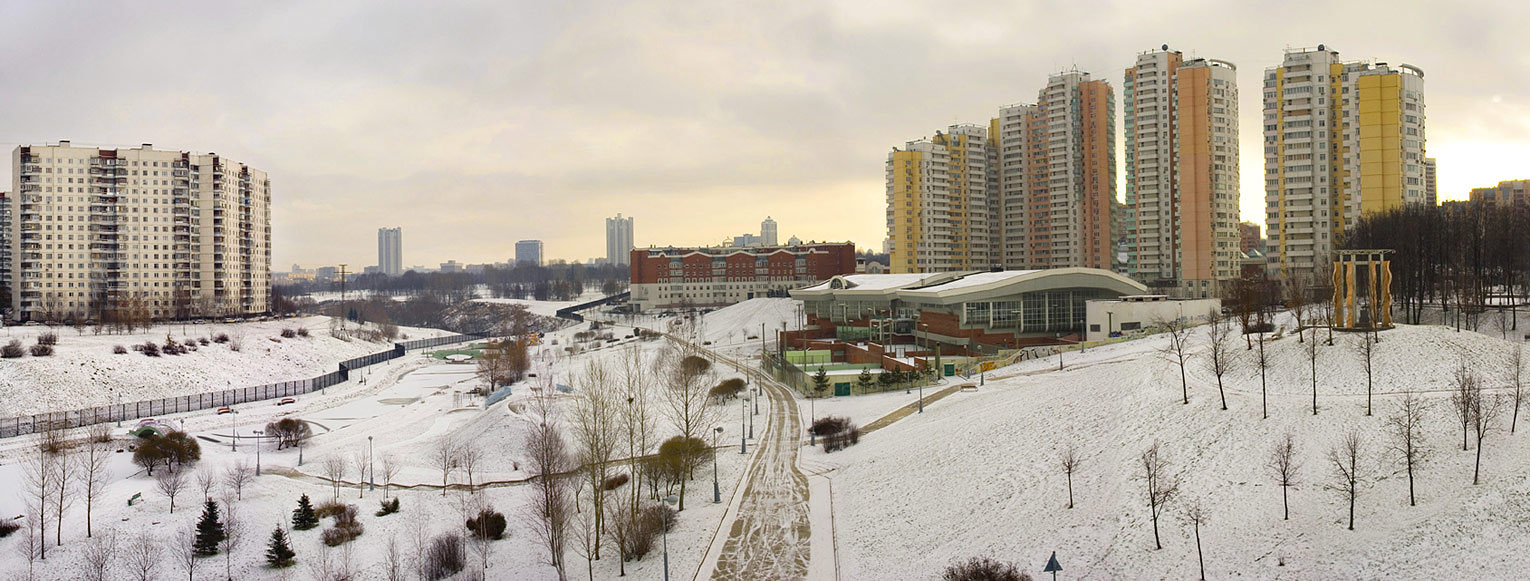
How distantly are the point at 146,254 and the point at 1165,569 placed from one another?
108380mm

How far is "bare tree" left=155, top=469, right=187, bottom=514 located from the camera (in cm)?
3071

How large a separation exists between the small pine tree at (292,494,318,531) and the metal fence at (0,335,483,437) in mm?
18925

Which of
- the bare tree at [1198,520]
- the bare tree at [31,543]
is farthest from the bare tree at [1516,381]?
the bare tree at [31,543]

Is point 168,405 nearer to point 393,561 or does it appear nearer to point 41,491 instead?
point 41,491

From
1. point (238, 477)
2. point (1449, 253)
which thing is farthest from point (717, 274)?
point (238, 477)

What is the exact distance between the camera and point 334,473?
35469mm

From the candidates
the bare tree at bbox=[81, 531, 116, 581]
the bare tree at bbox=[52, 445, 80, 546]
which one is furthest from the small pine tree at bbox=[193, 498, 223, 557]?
the bare tree at bbox=[52, 445, 80, 546]

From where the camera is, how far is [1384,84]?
7469 centimetres

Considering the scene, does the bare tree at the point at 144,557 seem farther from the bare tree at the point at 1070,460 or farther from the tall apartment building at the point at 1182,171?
the tall apartment building at the point at 1182,171

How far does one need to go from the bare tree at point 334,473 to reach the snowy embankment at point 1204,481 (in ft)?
64.2

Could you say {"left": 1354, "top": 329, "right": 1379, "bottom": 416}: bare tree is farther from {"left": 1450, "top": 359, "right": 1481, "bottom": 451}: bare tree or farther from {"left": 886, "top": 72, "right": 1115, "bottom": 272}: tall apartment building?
{"left": 886, "top": 72, "right": 1115, "bottom": 272}: tall apartment building

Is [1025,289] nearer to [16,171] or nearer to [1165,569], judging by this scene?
[1165,569]

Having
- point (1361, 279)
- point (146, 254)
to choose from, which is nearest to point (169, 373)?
point (146, 254)

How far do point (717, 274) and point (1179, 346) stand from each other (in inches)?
4316
